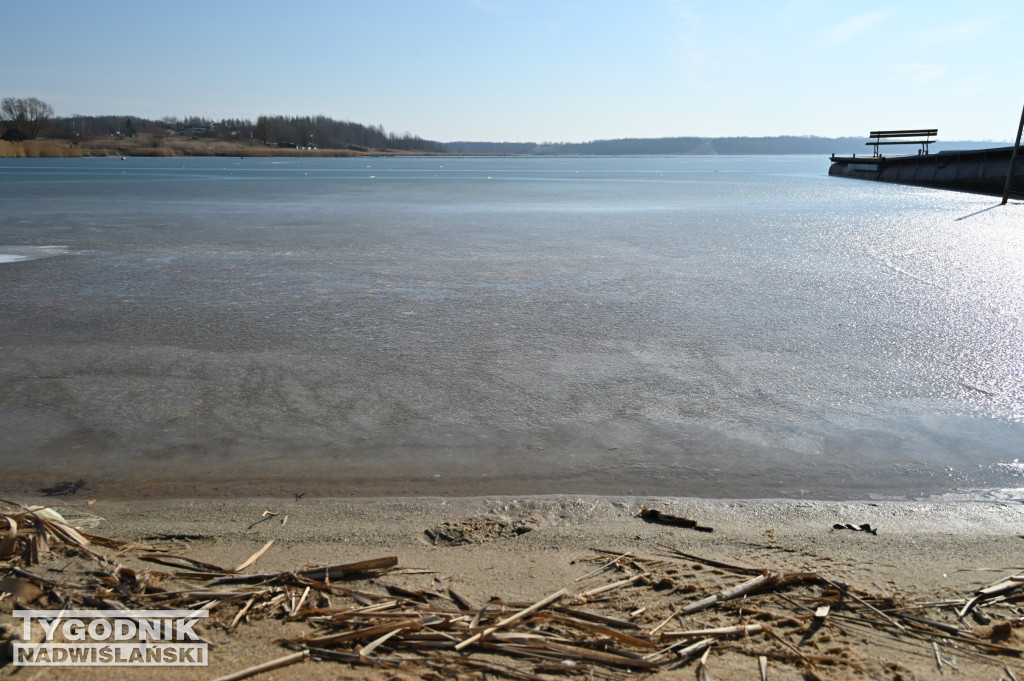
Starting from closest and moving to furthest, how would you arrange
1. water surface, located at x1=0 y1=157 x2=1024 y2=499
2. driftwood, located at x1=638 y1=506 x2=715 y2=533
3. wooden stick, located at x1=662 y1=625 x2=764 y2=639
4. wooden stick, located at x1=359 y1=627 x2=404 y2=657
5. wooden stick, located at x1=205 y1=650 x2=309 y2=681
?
wooden stick, located at x1=205 y1=650 x2=309 y2=681 < wooden stick, located at x1=359 y1=627 x2=404 y2=657 < wooden stick, located at x1=662 y1=625 x2=764 y2=639 < driftwood, located at x1=638 y1=506 x2=715 y2=533 < water surface, located at x1=0 y1=157 x2=1024 y2=499

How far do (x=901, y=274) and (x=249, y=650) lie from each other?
9.56 metres

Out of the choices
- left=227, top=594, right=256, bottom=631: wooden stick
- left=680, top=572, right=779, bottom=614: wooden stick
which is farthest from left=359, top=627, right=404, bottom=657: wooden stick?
left=680, top=572, right=779, bottom=614: wooden stick

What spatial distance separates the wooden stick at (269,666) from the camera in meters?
2.01

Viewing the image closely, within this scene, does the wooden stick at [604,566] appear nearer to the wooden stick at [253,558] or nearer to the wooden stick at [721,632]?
the wooden stick at [721,632]

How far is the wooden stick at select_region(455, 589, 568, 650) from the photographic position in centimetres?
217

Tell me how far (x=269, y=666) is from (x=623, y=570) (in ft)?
4.23

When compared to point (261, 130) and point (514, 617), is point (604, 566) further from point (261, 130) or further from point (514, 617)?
point (261, 130)

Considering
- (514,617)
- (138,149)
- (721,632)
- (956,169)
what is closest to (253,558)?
(514,617)

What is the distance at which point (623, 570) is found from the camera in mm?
2734

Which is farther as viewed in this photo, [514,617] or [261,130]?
[261,130]

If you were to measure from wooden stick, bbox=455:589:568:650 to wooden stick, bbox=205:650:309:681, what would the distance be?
1.47ft

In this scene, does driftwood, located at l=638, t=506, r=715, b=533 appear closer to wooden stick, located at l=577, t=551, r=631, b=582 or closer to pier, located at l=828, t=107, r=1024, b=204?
wooden stick, located at l=577, t=551, r=631, b=582

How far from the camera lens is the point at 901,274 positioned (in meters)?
9.53

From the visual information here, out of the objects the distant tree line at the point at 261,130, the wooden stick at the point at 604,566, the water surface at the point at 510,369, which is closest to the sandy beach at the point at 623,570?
the wooden stick at the point at 604,566
